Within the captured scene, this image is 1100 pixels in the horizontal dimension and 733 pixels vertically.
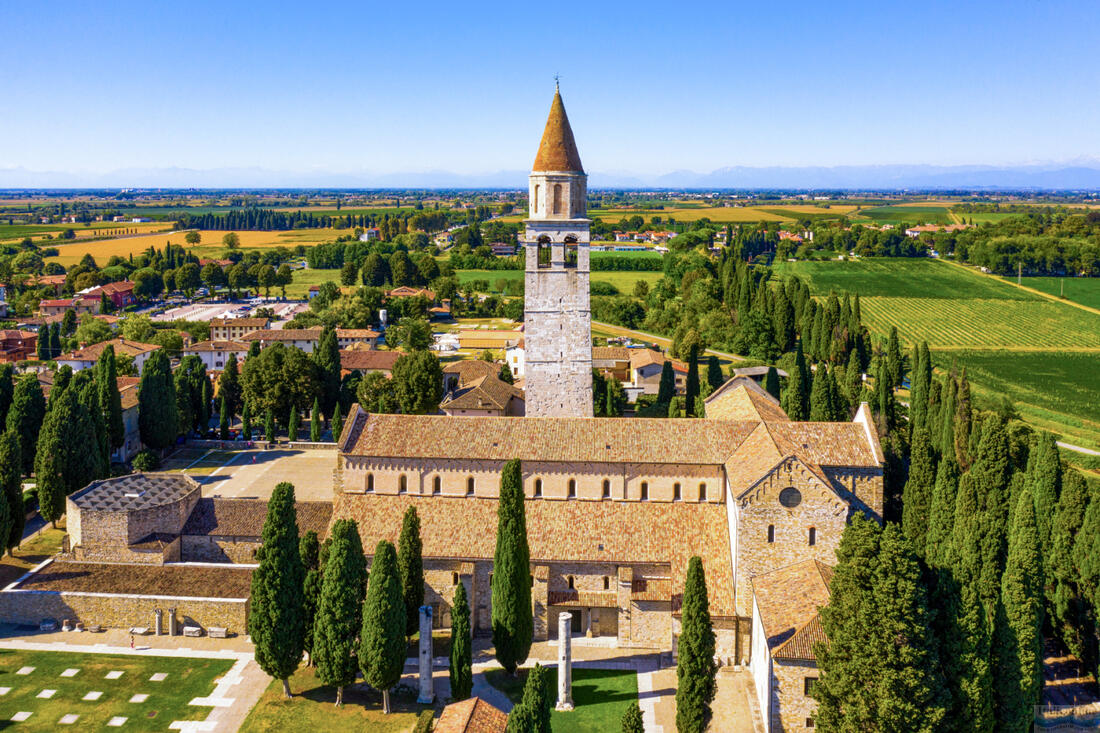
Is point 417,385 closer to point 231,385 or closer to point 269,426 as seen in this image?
point 269,426

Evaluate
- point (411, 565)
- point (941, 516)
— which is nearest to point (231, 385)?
point (411, 565)

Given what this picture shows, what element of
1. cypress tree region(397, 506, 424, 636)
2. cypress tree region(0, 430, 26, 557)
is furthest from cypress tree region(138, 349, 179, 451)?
cypress tree region(397, 506, 424, 636)

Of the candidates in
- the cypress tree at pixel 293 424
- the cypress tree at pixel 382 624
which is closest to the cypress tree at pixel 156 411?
the cypress tree at pixel 293 424

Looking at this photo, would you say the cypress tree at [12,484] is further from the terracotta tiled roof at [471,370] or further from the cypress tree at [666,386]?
the cypress tree at [666,386]

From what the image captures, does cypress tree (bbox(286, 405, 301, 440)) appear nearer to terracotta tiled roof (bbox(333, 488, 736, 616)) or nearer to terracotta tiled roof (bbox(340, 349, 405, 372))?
terracotta tiled roof (bbox(340, 349, 405, 372))

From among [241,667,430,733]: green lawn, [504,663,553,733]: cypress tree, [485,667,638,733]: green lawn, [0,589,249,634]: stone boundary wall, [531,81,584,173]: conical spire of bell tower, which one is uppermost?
[531,81,584,173]: conical spire of bell tower

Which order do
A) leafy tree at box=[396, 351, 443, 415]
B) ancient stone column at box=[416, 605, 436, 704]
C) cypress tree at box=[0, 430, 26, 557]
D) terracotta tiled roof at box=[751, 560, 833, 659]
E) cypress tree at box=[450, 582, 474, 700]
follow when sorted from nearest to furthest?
terracotta tiled roof at box=[751, 560, 833, 659]
cypress tree at box=[450, 582, 474, 700]
ancient stone column at box=[416, 605, 436, 704]
cypress tree at box=[0, 430, 26, 557]
leafy tree at box=[396, 351, 443, 415]
